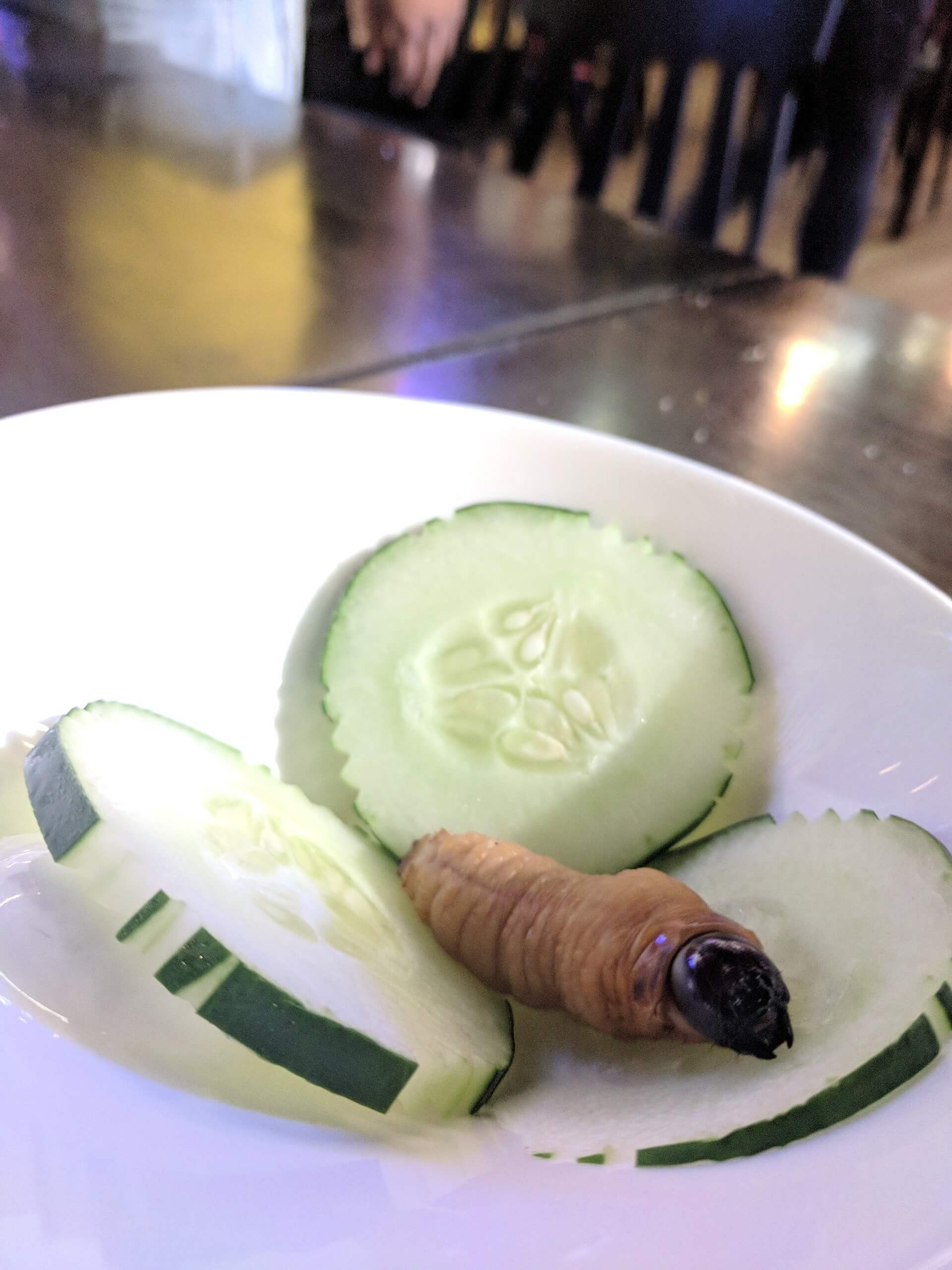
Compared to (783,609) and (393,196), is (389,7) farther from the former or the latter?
(783,609)

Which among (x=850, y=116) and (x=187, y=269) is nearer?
(x=187, y=269)

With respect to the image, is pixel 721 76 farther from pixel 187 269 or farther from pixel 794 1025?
pixel 794 1025

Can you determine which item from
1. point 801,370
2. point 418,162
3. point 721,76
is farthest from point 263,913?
point 721,76

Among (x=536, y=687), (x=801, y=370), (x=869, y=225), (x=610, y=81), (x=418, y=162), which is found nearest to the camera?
Answer: (x=536, y=687)

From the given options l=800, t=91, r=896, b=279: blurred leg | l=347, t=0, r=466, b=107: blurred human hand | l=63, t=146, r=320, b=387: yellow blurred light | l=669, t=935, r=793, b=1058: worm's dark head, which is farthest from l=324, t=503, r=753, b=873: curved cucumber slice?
l=347, t=0, r=466, b=107: blurred human hand

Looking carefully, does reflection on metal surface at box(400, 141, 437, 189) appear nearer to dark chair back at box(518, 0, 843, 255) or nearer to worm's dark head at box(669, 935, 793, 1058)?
dark chair back at box(518, 0, 843, 255)

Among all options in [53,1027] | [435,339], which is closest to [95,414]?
[53,1027]
